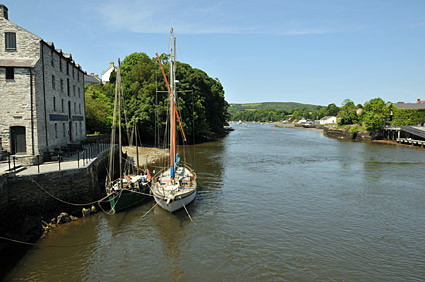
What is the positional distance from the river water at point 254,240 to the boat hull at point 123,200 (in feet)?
2.00

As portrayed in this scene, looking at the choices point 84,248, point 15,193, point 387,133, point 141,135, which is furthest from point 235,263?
point 387,133

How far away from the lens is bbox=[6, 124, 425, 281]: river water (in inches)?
581

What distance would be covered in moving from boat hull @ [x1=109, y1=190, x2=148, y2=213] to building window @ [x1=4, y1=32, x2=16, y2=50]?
46.7 feet

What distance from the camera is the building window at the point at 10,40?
77.5ft

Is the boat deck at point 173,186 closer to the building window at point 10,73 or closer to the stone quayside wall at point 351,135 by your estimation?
the building window at point 10,73

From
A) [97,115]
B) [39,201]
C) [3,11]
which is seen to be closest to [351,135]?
[97,115]

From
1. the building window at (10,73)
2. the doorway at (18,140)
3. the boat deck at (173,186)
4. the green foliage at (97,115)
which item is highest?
the building window at (10,73)

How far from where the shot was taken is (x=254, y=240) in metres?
18.2

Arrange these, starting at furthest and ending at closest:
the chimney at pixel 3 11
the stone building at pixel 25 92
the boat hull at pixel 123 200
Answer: the chimney at pixel 3 11, the stone building at pixel 25 92, the boat hull at pixel 123 200

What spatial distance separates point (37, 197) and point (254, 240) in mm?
13186

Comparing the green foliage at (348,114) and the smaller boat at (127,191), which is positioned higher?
the green foliage at (348,114)

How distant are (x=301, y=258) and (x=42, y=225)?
14.8m

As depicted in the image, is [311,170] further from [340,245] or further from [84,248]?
[84,248]

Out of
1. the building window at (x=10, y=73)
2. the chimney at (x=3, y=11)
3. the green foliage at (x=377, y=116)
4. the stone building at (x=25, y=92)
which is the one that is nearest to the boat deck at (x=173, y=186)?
the stone building at (x=25, y=92)
